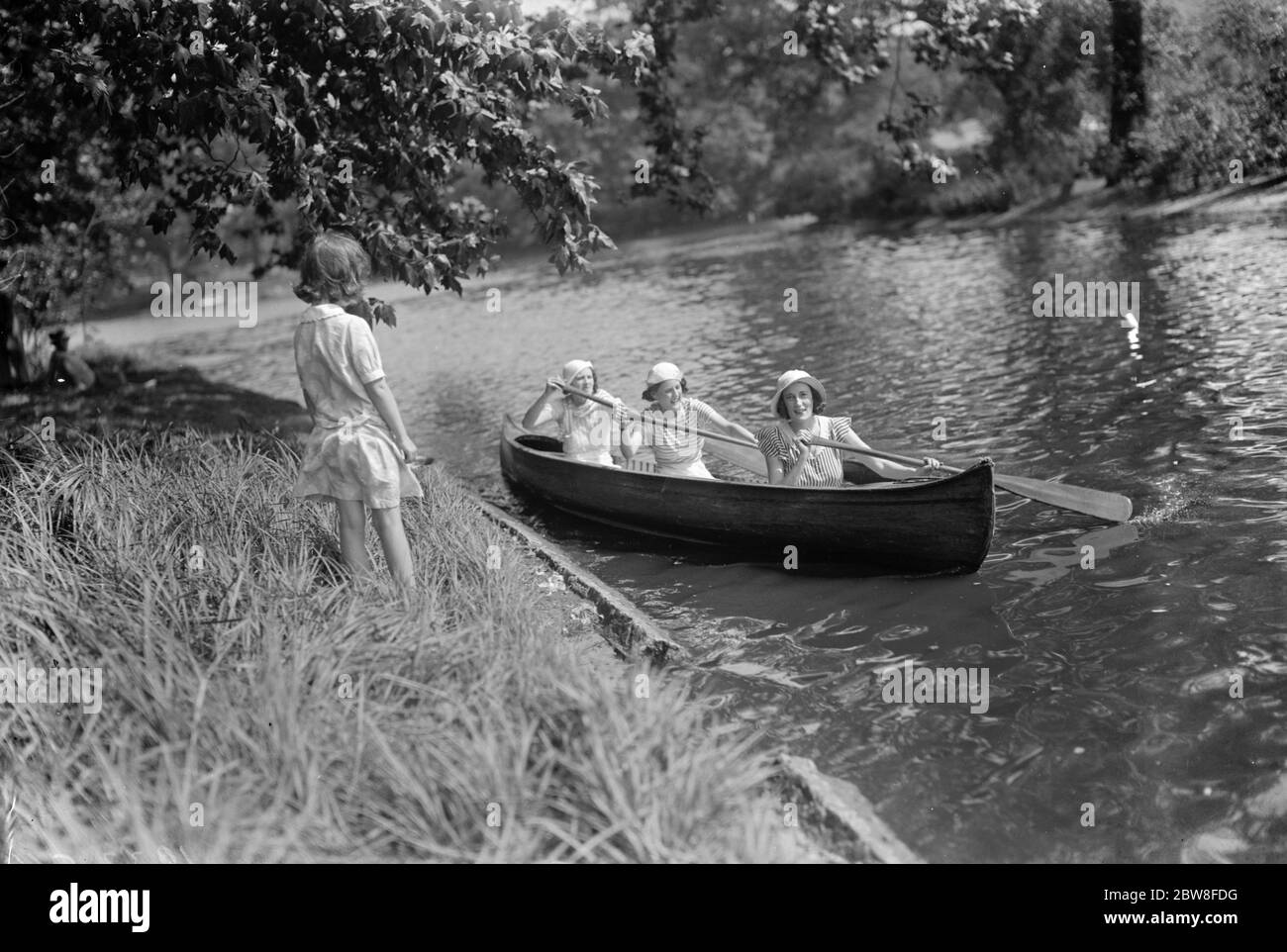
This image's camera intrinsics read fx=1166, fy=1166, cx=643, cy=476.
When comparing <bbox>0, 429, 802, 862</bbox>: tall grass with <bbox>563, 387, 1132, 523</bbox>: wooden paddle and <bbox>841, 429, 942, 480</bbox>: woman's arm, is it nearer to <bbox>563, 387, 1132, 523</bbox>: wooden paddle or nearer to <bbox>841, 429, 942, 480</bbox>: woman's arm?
<bbox>563, 387, 1132, 523</bbox>: wooden paddle

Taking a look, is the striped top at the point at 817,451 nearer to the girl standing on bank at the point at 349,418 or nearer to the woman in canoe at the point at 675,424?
the woman in canoe at the point at 675,424

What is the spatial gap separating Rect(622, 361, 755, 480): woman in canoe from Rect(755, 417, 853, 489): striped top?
707mm

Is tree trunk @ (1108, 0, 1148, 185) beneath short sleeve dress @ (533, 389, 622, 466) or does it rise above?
above

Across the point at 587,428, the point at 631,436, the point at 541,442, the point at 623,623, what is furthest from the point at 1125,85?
the point at 623,623

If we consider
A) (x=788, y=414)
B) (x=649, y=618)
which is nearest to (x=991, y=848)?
(x=649, y=618)

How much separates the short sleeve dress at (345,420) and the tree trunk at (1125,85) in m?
27.3

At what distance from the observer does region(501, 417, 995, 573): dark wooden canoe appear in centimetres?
694

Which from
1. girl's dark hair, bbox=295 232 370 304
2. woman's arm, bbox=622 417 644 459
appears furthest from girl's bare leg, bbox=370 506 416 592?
woman's arm, bbox=622 417 644 459

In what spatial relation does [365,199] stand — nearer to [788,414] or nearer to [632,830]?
[788,414]

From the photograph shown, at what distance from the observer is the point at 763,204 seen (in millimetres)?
45000

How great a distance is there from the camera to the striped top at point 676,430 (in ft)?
28.3

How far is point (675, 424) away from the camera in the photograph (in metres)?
8.59

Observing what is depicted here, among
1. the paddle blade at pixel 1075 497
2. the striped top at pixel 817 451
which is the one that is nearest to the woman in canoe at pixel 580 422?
the striped top at pixel 817 451
